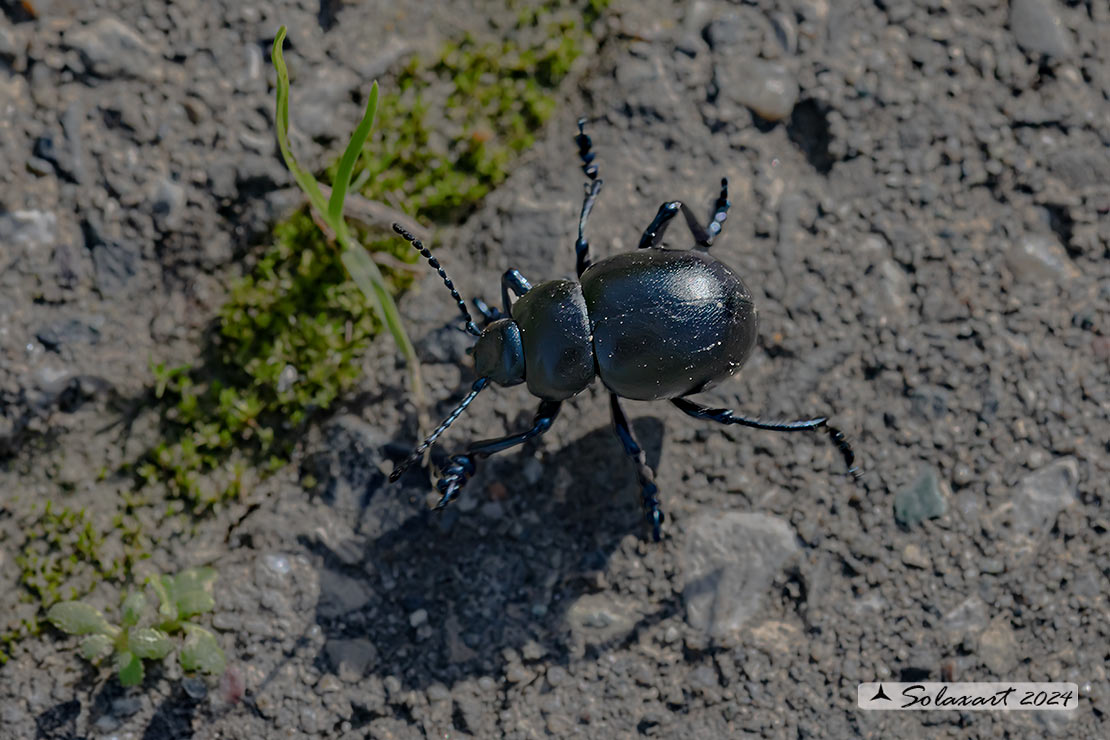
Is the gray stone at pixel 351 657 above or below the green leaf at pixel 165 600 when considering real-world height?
below

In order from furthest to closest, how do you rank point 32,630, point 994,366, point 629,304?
point 994,366, point 32,630, point 629,304

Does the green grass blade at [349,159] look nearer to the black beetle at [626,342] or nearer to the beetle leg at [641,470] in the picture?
the black beetle at [626,342]

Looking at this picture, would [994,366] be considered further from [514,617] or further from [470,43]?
[470,43]

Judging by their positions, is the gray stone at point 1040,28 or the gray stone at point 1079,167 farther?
the gray stone at point 1040,28

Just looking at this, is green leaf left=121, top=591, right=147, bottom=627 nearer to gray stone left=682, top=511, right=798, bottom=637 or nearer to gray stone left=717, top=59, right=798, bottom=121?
gray stone left=682, top=511, right=798, bottom=637

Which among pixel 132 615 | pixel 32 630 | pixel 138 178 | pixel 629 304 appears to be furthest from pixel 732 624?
pixel 138 178

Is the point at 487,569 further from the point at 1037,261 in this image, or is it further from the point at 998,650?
the point at 1037,261

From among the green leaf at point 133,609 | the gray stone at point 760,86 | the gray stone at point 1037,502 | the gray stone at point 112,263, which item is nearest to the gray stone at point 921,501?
the gray stone at point 1037,502

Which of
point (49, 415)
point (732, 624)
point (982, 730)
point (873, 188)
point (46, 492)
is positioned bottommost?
point (982, 730)
